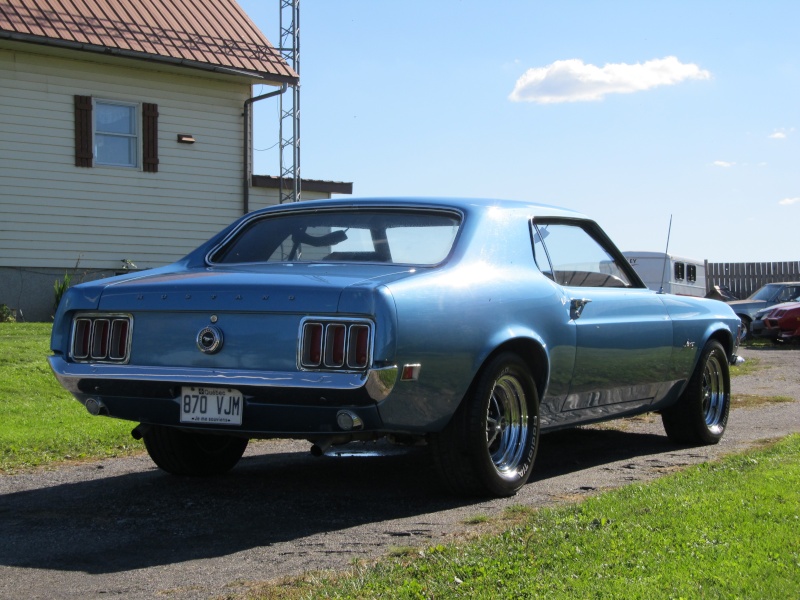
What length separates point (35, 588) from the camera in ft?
13.3

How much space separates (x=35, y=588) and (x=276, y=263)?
2386 millimetres

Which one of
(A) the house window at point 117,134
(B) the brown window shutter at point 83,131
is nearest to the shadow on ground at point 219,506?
(B) the brown window shutter at point 83,131

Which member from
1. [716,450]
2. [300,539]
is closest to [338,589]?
[300,539]

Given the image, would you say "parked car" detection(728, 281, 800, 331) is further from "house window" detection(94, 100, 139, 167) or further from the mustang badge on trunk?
the mustang badge on trunk

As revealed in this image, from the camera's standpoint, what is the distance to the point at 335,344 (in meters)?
4.98

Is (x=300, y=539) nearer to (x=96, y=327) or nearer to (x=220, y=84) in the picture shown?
(x=96, y=327)

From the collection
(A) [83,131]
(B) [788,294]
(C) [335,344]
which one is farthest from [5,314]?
(B) [788,294]

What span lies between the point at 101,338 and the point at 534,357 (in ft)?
7.21

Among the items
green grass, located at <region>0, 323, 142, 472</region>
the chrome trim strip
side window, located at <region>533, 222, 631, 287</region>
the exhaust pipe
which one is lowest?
green grass, located at <region>0, 323, 142, 472</region>

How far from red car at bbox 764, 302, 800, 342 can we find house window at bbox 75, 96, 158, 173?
1251 centimetres

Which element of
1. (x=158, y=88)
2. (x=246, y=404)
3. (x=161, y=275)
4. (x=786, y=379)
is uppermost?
(x=158, y=88)

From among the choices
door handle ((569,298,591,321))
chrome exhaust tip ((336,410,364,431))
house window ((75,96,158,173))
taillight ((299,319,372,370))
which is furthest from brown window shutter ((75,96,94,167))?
chrome exhaust tip ((336,410,364,431))

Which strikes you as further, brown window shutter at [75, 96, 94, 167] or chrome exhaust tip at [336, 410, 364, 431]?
brown window shutter at [75, 96, 94, 167]

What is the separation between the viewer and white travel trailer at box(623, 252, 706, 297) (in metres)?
29.0
